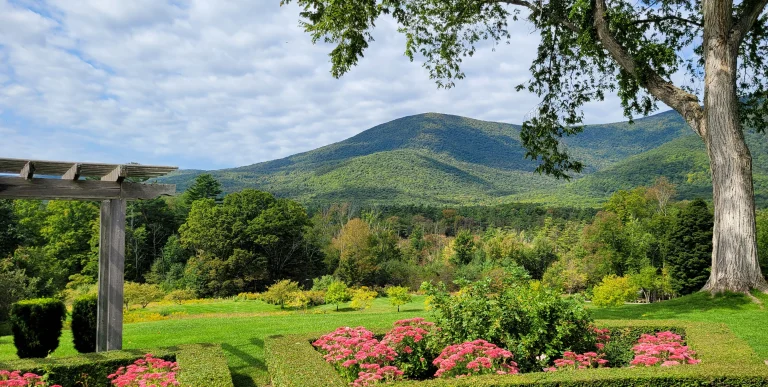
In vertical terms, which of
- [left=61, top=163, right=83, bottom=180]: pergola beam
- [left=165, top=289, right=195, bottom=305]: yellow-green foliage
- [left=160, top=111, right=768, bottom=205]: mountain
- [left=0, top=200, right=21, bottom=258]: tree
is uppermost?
[left=160, top=111, right=768, bottom=205]: mountain

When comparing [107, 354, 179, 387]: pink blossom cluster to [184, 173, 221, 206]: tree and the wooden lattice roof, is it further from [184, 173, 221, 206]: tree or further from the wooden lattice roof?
[184, 173, 221, 206]: tree

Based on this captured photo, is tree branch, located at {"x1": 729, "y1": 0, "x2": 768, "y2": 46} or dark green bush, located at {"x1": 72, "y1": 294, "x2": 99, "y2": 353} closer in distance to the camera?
dark green bush, located at {"x1": 72, "y1": 294, "x2": 99, "y2": 353}

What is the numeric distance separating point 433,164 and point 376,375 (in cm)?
8467

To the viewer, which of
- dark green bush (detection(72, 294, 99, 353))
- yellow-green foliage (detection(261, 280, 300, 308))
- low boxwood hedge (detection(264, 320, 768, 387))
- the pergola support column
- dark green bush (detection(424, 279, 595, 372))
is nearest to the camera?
low boxwood hedge (detection(264, 320, 768, 387))

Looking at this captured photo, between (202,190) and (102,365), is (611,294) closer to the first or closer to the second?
(102,365)

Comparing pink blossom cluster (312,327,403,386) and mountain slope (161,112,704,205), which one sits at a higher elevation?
mountain slope (161,112,704,205)

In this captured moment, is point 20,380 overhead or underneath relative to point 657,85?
underneath

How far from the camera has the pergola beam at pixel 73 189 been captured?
21.4 ft

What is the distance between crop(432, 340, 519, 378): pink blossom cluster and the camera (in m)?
5.15

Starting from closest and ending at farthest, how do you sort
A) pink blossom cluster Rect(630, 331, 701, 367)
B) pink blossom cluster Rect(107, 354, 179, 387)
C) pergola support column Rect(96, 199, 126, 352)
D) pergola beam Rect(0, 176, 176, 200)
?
pink blossom cluster Rect(107, 354, 179, 387) → pink blossom cluster Rect(630, 331, 701, 367) → pergola beam Rect(0, 176, 176, 200) → pergola support column Rect(96, 199, 126, 352)

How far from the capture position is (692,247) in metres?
26.1

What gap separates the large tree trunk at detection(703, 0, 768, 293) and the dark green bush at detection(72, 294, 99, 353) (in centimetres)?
1103

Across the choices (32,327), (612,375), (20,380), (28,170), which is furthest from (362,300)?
(612,375)

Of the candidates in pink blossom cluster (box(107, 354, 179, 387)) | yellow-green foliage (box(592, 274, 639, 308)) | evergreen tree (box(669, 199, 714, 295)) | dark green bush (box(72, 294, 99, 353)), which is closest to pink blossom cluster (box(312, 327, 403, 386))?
pink blossom cluster (box(107, 354, 179, 387))
